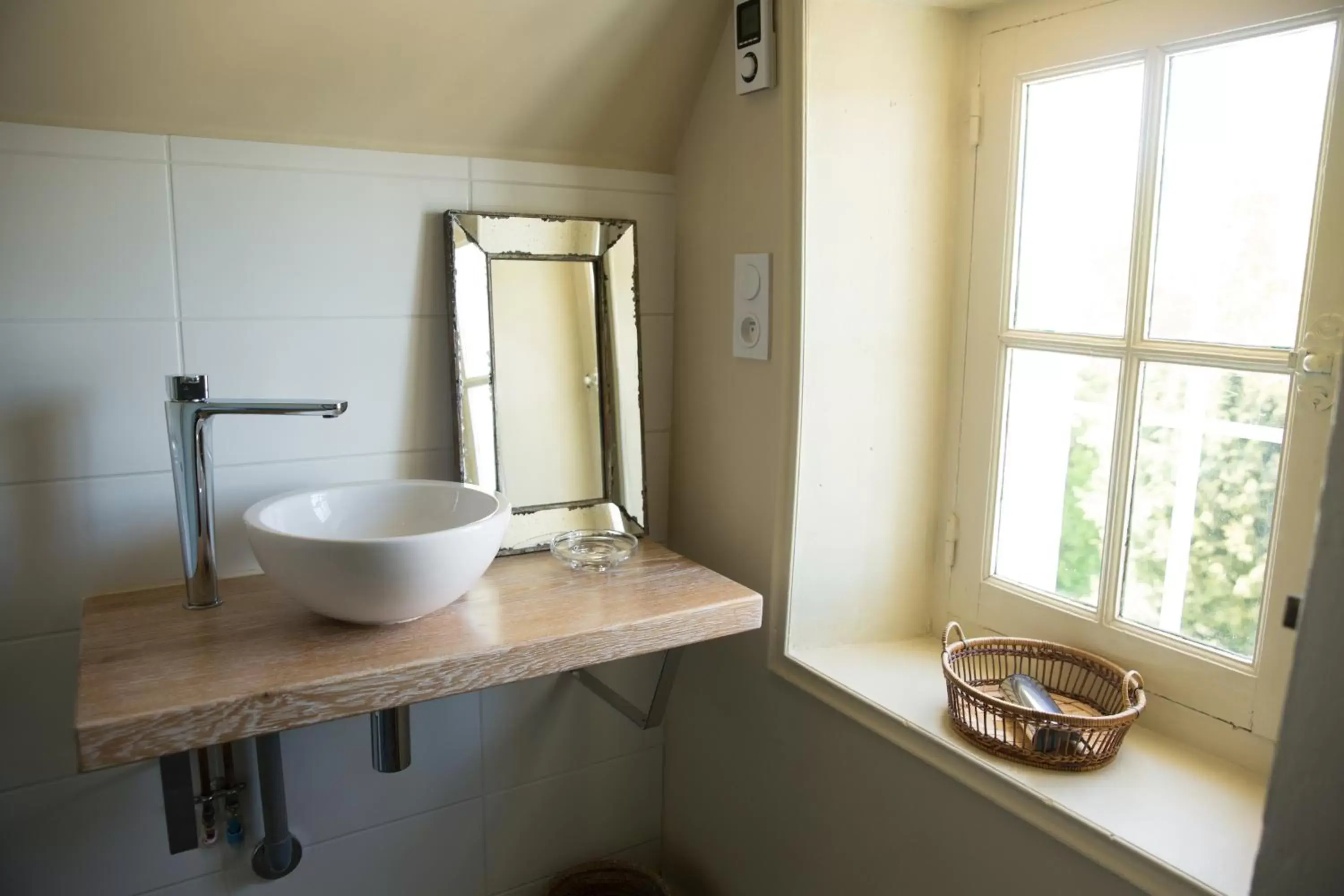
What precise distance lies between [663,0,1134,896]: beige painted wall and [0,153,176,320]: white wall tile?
2.74 feet

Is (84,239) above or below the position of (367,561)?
above

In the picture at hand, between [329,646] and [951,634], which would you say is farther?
[951,634]

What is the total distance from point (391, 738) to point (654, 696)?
0.44m

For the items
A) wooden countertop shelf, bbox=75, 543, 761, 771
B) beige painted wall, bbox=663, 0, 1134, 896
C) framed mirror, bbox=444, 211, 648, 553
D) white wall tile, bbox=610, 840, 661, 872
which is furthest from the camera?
white wall tile, bbox=610, 840, 661, 872

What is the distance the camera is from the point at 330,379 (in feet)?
4.68

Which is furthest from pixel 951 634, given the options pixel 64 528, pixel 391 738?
pixel 64 528

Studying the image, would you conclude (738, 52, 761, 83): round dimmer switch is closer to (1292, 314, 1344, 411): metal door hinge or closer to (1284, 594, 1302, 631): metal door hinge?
(1292, 314, 1344, 411): metal door hinge

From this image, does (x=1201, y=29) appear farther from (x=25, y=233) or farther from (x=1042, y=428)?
(x=25, y=233)

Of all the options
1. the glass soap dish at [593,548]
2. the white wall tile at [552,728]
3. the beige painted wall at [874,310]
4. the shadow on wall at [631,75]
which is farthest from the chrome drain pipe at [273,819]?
the shadow on wall at [631,75]

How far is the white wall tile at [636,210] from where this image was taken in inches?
60.3

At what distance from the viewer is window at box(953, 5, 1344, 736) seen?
1098 millimetres

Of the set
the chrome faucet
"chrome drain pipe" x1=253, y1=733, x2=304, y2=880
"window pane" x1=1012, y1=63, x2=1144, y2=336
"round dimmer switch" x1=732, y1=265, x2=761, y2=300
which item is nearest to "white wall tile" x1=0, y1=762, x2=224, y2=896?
"chrome drain pipe" x1=253, y1=733, x2=304, y2=880

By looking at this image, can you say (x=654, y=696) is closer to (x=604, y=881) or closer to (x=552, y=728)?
(x=552, y=728)

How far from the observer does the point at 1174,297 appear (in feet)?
4.00
